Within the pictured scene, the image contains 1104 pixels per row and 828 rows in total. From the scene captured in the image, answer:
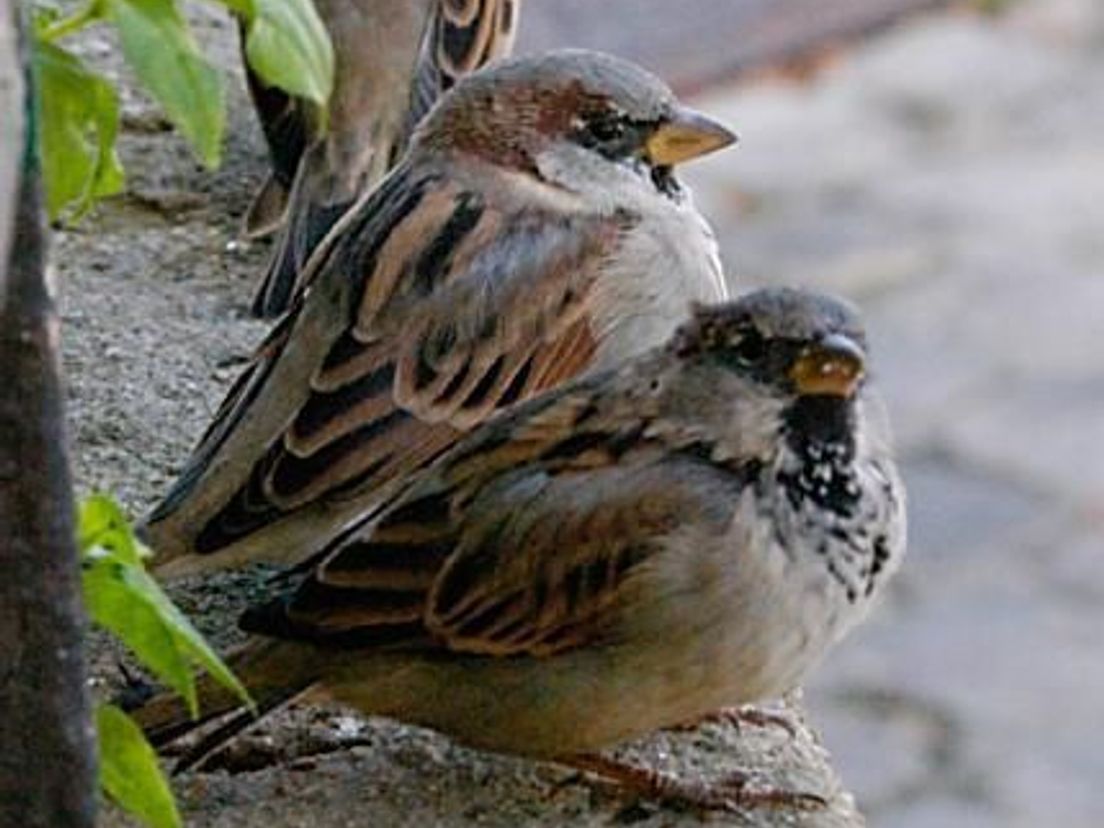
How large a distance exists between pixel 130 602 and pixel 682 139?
4.96 ft

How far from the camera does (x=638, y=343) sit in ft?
12.1

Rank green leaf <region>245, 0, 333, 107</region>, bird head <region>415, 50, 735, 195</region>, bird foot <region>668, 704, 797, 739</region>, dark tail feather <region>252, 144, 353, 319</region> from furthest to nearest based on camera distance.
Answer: dark tail feather <region>252, 144, 353, 319</region>, bird head <region>415, 50, 735, 195</region>, bird foot <region>668, 704, 797, 739</region>, green leaf <region>245, 0, 333, 107</region>

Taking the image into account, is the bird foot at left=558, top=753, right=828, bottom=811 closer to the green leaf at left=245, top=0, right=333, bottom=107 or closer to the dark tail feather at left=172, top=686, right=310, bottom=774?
the dark tail feather at left=172, top=686, right=310, bottom=774

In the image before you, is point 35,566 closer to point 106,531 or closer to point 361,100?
point 106,531

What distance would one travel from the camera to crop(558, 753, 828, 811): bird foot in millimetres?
3111

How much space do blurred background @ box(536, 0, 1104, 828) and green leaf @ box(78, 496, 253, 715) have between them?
3500mm

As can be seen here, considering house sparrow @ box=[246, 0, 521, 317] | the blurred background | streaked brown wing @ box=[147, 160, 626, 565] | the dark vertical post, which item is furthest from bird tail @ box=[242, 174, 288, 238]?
the blurred background

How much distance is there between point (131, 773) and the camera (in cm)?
252

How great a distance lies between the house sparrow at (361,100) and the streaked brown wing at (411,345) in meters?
0.46

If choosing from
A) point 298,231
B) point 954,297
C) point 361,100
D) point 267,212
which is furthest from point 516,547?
point 954,297

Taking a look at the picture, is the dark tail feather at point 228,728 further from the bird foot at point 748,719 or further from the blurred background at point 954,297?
the blurred background at point 954,297

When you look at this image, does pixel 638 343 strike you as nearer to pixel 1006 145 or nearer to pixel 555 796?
pixel 555 796

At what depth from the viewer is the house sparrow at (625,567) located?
3045 millimetres

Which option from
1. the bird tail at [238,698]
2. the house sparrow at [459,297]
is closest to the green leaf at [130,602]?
the bird tail at [238,698]
